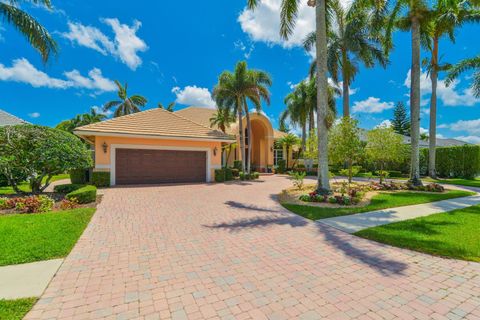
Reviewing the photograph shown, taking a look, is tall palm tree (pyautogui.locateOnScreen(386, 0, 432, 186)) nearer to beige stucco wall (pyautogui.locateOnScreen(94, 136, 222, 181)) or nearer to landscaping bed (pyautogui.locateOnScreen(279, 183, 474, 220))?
landscaping bed (pyautogui.locateOnScreen(279, 183, 474, 220))

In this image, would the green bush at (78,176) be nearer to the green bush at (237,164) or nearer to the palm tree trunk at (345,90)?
the green bush at (237,164)

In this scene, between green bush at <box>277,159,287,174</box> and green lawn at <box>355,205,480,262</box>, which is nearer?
green lawn at <box>355,205,480,262</box>

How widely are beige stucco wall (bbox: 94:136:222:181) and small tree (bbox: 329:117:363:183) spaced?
29.2 ft

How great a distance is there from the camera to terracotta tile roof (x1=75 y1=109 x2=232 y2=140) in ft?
48.4

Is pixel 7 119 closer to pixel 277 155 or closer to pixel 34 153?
pixel 34 153

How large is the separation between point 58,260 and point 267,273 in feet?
12.7

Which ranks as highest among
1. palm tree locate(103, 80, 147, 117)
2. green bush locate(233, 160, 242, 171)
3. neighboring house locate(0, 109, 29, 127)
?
palm tree locate(103, 80, 147, 117)

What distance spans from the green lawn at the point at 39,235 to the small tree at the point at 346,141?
11948mm

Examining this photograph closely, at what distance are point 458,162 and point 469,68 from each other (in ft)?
28.7

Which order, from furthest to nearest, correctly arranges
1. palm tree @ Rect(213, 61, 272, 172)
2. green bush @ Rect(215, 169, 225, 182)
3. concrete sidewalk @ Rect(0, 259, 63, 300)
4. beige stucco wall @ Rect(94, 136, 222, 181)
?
palm tree @ Rect(213, 61, 272, 172) < green bush @ Rect(215, 169, 225, 182) < beige stucco wall @ Rect(94, 136, 222, 181) < concrete sidewalk @ Rect(0, 259, 63, 300)

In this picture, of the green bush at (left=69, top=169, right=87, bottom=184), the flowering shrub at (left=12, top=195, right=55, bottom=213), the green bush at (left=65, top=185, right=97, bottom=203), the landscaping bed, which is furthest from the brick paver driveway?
the green bush at (left=69, top=169, right=87, bottom=184)

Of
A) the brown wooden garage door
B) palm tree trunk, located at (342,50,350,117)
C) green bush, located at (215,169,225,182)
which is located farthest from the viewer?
palm tree trunk, located at (342,50,350,117)

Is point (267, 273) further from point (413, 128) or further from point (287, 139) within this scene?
point (287, 139)

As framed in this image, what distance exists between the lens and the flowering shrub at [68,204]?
8.10m
